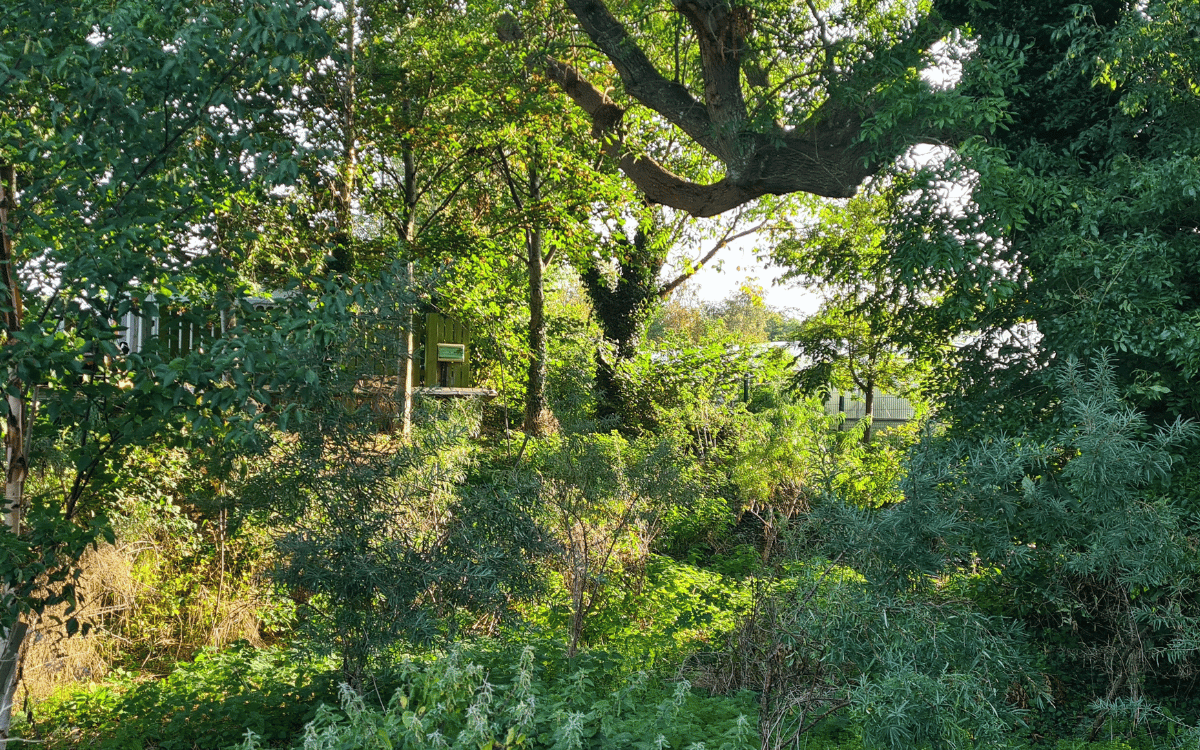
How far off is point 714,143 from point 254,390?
516 centimetres

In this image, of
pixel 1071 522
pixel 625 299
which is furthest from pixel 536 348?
pixel 1071 522

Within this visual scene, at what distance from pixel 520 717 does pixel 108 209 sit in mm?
2853

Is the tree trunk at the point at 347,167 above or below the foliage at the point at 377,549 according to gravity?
above

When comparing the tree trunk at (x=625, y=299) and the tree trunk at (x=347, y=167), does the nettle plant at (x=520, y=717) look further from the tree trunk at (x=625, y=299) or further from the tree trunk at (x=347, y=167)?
the tree trunk at (x=625, y=299)

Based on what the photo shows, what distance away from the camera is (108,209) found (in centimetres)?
396

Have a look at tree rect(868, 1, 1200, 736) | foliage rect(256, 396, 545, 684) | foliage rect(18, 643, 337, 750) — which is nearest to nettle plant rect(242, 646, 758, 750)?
foliage rect(256, 396, 545, 684)

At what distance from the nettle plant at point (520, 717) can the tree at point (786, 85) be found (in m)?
4.11

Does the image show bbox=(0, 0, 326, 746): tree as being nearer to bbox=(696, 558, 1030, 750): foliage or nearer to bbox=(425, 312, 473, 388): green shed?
bbox=(696, 558, 1030, 750): foliage

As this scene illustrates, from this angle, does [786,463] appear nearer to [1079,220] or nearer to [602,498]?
[602,498]

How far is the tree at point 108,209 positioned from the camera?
3443 mm

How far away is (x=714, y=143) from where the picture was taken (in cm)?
760

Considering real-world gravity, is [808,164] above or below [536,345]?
above

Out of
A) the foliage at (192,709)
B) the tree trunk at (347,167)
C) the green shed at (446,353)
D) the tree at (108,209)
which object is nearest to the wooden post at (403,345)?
the tree at (108,209)

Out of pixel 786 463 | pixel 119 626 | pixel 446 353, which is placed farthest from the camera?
pixel 446 353
